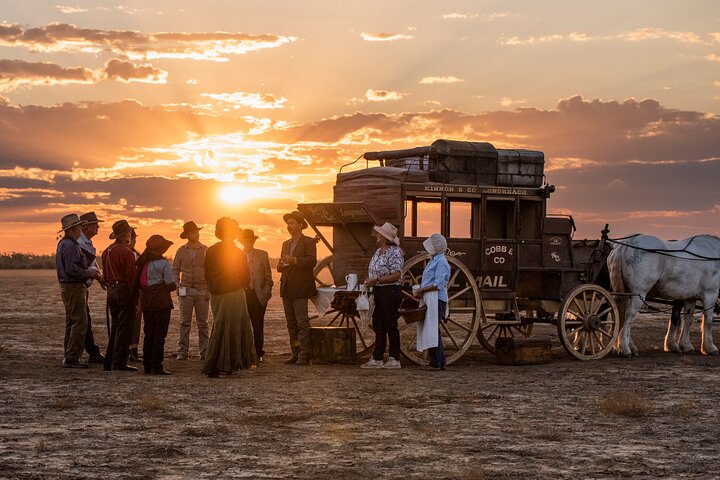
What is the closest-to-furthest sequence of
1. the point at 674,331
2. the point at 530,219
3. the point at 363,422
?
1. the point at 363,422
2. the point at 530,219
3. the point at 674,331

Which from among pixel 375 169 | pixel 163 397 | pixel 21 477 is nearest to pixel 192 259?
pixel 375 169

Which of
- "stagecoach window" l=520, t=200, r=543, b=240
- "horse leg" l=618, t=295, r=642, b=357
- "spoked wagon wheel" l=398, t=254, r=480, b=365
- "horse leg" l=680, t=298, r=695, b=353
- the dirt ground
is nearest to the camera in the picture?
the dirt ground

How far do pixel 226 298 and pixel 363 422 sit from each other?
3.82 meters

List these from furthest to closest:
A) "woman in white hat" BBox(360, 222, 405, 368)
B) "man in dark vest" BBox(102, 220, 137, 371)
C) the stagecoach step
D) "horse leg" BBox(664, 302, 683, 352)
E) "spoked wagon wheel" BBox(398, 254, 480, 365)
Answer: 1. "horse leg" BBox(664, 302, 683, 352)
2. the stagecoach step
3. "spoked wagon wheel" BBox(398, 254, 480, 365)
4. "woman in white hat" BBox(360, 222, 405, 368)
5. "man in dark vest" BBox(102, 220, 137, 371)

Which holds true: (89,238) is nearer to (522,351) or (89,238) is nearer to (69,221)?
(69,221)

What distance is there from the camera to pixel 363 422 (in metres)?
9.54

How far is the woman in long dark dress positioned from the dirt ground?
0.29 metres

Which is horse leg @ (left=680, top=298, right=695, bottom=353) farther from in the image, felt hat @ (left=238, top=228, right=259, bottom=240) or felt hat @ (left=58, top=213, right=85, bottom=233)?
felt hat @ (left=58, top=213, right=85, bottom=233)

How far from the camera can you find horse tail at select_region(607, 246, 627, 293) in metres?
16.4

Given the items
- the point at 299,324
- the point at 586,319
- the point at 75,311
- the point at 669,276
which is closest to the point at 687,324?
the point at 669,276

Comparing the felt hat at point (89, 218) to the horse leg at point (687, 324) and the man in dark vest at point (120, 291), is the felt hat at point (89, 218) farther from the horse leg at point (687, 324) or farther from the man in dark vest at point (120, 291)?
the horse leg at point (687, 324)

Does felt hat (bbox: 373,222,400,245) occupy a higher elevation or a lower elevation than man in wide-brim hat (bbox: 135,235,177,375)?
higher

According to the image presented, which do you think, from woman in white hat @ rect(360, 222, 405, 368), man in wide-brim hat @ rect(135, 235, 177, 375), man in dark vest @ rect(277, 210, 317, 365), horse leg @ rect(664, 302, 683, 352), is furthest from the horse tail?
man in wide-brim hat @ rect(135, 235, 177, 375)

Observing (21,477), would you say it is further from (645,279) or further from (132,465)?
(645,279)
